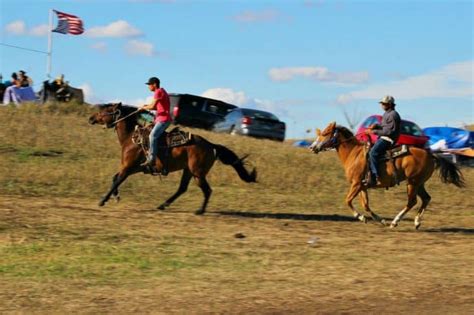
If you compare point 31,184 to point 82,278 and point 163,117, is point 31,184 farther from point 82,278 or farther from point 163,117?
point 82,278

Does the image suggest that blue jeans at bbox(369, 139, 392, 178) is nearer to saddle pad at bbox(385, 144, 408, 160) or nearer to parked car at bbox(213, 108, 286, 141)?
saddle pad at bbox(385, 144, 408, 160)

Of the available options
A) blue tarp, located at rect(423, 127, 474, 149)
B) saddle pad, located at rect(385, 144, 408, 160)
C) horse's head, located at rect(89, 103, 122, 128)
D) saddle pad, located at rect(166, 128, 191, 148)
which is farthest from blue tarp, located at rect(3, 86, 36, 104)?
saddle pad, located at rect(385, 144, 408, 160)

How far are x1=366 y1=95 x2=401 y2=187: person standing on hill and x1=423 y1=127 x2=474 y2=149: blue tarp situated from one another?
57.8 ft

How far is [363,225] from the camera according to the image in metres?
15.6

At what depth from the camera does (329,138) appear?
52.7 ft

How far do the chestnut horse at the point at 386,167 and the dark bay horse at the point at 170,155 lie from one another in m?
2.07

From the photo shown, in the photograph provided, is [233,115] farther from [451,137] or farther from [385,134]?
[385,134]

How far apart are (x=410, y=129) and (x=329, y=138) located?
15258 mm

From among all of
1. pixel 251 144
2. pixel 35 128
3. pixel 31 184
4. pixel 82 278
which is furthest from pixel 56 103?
pixel 82 278

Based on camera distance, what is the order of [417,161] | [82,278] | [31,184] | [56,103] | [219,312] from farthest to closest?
[56,103] < [31,184] < [417,161] < [82,278] < [219,312]

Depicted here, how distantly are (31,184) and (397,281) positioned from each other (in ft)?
36.8

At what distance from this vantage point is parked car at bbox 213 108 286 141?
31656 mm

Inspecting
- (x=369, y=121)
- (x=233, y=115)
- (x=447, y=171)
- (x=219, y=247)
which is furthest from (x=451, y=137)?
(x=219, y=247)

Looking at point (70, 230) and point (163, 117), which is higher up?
point (163, 117)
